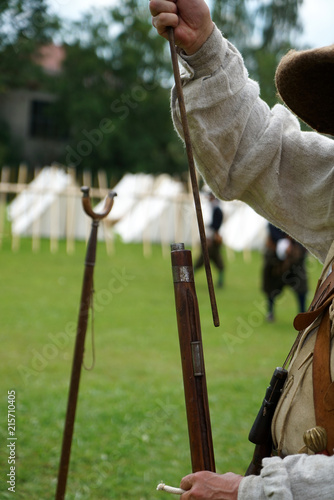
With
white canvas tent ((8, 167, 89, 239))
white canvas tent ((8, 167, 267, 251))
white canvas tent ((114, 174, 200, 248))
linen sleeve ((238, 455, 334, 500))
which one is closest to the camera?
linen sleeve ((238, 455, 334, 500))

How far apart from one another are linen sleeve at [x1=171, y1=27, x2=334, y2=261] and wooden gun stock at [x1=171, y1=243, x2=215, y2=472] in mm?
335

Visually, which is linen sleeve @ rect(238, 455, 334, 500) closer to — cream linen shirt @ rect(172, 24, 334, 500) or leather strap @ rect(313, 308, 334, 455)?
leather strap @ rect(313, 308, 334, 455)

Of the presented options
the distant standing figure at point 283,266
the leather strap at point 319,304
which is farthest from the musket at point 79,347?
the distant standing figure at point 283,266

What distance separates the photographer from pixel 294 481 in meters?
1.19

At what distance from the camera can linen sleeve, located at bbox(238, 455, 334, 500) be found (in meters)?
1.16

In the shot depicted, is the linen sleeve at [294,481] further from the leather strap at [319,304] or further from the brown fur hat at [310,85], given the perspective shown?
the brown fur hat at [310,85]

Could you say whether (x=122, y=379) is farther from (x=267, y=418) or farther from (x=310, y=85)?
(x=310, y=85)

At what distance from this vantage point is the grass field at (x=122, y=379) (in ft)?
12.5

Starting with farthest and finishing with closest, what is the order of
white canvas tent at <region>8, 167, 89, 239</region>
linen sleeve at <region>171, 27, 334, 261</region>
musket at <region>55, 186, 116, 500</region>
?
white canvas tent at <region>8, 167, 89, 239</region>, musket at <region>55, 186, 116, 500</region>, linen sleeve at <region>171, 27, 334, 261</region>

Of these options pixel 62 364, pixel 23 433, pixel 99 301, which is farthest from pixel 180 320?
pixel 99 301

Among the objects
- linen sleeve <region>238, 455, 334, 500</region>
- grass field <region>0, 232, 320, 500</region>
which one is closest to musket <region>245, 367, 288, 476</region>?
linen sleeve <region>238, 455, 334, 500</region>

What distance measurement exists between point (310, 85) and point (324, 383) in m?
0.75

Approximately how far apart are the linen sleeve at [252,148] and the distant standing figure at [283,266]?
6.64 metres

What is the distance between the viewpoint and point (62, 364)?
6180 mm
